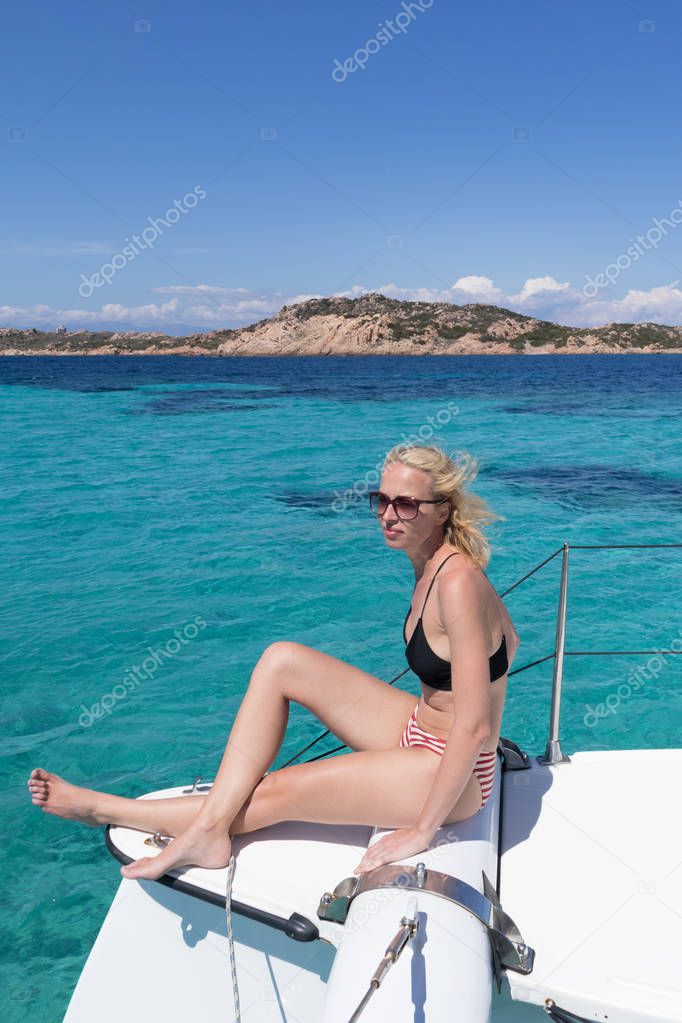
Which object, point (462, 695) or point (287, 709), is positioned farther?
point (287, 709)

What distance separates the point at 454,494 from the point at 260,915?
1404 millimetres

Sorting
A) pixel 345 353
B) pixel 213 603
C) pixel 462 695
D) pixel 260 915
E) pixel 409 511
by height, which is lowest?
pixel 213 603

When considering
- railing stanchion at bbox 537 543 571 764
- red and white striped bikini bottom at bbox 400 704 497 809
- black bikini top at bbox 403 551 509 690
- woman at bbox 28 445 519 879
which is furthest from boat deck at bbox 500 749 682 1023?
black bikini top at bbox 403 551 509 690

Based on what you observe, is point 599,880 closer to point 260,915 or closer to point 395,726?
point 395,726

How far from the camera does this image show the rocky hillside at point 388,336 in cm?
9656

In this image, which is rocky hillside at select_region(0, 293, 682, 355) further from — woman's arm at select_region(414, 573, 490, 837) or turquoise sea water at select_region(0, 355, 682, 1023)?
woman's arm at select_region(414, 573, 490, 837)

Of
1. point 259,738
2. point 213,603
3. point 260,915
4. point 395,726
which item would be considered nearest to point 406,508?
point 395,726

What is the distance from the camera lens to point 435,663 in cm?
241

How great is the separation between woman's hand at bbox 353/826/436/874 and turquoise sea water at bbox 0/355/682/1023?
1923 millimetres

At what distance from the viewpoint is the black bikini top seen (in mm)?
2377

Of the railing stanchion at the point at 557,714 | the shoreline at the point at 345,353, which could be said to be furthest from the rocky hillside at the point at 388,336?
the railing stanchion at the point at 557,714

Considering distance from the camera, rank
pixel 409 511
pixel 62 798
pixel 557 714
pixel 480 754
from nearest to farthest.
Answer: pixel 480 754 < pixel 409 511 < pixel 62 798 < pixel 557 714

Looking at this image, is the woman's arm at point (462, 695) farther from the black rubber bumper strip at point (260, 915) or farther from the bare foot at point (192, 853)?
the bare foot at point (192, 853)

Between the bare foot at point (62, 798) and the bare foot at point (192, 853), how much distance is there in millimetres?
322
